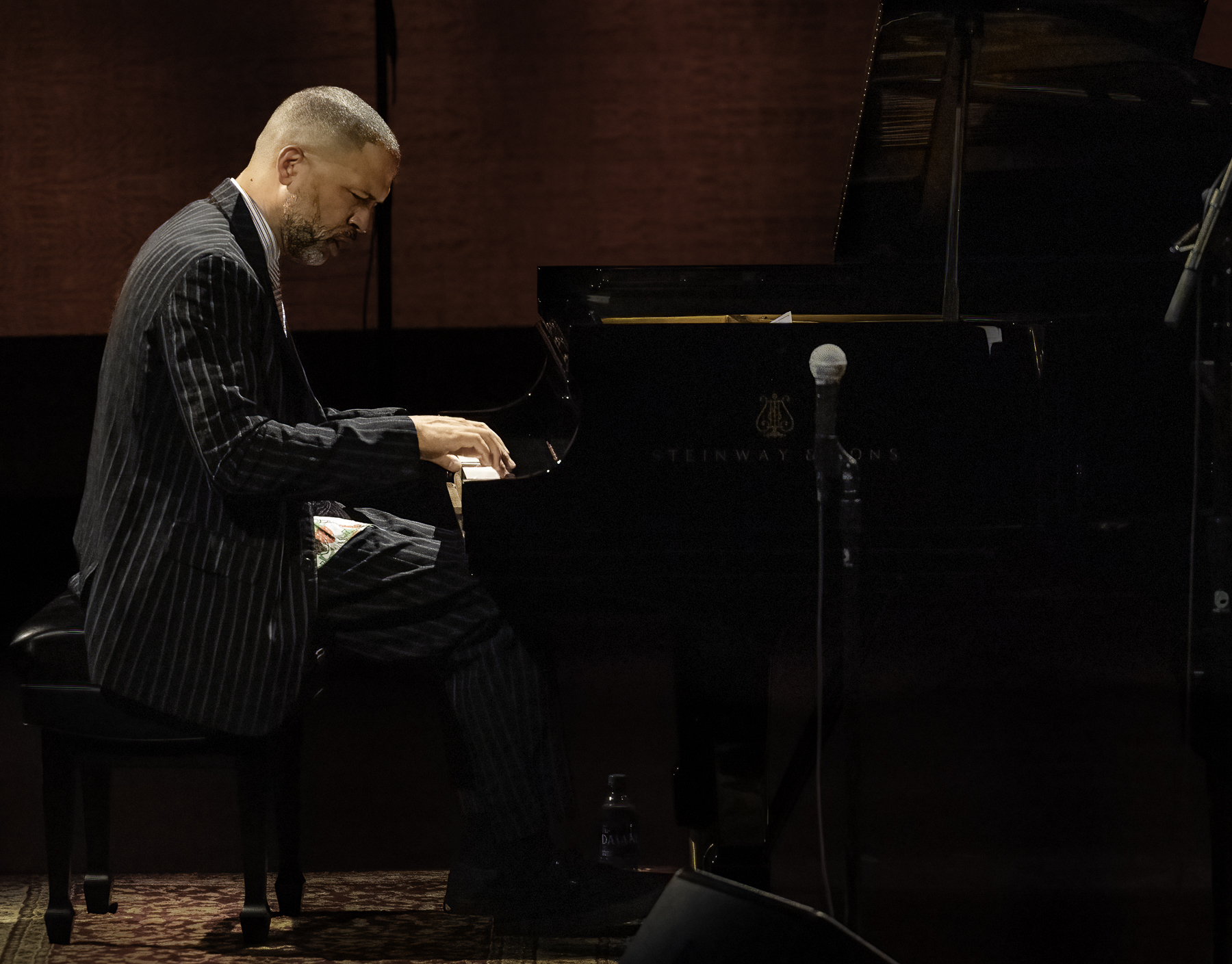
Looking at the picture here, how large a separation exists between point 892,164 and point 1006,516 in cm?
92

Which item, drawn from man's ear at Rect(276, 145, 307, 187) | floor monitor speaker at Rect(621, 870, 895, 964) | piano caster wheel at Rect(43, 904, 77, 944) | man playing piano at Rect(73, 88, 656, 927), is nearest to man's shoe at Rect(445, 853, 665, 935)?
man playing piano at Rect(73, 88, 656, 927)

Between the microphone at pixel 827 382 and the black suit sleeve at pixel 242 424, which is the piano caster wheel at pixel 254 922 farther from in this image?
the microphone at pixel 827 382

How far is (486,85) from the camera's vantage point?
412 cm

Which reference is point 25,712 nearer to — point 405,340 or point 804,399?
point 804,399

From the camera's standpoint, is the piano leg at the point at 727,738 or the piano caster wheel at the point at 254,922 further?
the piano caster wheel at the point at 254,922

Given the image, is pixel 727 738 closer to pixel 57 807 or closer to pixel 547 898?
pixel 547 898

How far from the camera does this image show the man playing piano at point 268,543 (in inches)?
73.8

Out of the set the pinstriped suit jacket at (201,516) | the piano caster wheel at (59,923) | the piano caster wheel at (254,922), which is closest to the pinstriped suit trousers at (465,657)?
the pinstriped suit jacket at (201,516)

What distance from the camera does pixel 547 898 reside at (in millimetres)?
1988

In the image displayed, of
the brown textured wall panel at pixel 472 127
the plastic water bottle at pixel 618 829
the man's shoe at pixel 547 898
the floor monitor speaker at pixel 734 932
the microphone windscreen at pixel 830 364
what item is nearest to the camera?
the floor monitor speaker at pixel 734 932

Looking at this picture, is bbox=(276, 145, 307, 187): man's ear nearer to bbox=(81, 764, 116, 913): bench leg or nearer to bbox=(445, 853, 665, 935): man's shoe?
bbox=(81, 764, 116, 913): bench leg

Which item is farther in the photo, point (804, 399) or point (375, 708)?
point (375, 708)

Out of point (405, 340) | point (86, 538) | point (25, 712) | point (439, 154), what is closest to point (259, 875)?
point (25, 712)

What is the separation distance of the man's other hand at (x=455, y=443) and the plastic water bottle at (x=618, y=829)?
2.61 feet
